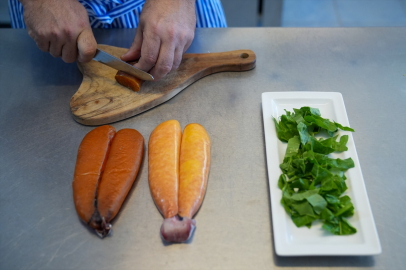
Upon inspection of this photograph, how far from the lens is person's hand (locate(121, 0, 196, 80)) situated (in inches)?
49.7

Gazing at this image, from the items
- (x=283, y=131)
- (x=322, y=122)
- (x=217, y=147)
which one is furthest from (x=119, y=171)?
(x=322, y=122)

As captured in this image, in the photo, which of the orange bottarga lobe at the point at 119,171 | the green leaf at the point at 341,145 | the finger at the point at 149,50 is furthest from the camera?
the finger at the point at 149,50

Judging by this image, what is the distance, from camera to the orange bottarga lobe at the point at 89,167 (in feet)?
3.30

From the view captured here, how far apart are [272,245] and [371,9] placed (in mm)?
3121

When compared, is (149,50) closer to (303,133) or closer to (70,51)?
(70,51)

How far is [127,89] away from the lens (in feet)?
4.43

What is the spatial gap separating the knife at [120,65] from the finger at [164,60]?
0.04 m

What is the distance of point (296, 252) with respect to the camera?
890 millimetres

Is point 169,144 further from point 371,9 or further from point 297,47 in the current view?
point 371,9

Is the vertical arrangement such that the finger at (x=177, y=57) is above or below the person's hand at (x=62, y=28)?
below

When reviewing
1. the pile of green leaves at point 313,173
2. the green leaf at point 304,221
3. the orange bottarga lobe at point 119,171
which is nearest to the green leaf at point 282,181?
the pile of green leaves at point 313,173

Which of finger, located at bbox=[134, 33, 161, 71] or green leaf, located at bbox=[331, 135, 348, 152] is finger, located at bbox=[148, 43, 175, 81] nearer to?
finger, located at bbox=[134, 33, 161, 71]

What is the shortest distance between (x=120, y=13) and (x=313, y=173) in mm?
1190

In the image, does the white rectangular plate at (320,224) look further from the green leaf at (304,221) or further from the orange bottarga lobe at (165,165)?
the orange bottarga lobe at (165,165)
